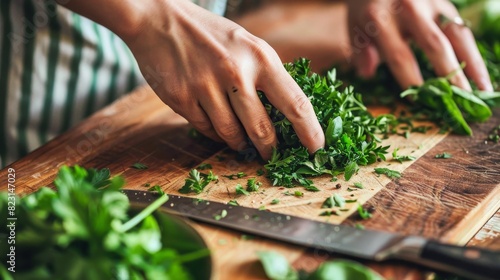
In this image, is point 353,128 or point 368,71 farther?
point 368,71

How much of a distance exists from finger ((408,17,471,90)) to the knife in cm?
88

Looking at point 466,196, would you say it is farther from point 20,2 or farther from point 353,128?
point 20,2

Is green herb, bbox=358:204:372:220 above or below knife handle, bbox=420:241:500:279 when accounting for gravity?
below

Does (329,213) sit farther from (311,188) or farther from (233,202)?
(233,202)

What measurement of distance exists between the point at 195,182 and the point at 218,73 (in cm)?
29

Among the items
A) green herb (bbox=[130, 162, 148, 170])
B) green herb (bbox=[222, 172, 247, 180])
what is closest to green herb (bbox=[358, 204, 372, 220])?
green herb (bbox=[222, 172, 247, 180])

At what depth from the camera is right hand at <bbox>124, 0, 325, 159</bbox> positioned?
1.47 m

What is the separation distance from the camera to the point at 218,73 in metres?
1.48

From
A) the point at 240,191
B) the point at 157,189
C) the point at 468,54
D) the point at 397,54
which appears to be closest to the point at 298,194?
the point at 240,191

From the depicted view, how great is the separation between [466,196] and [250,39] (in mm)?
669

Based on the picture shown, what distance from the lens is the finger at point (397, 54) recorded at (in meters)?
1.98

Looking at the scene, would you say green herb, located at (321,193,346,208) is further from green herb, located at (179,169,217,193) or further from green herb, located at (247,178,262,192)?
green herb, located at (179,169,217,193)

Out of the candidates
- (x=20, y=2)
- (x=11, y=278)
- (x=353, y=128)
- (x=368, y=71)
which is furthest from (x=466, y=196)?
(x=20, y=2)

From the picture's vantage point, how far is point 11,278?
1009 mm
